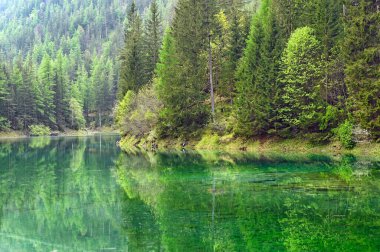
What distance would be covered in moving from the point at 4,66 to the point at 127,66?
52.8 meters

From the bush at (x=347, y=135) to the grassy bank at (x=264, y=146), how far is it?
0.38m

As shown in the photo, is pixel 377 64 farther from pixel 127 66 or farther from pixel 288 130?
pixel 127 66

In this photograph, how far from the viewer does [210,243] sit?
36.3 feet

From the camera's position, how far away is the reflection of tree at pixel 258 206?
1120 cm

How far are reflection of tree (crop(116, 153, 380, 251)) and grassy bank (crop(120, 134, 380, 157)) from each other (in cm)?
734

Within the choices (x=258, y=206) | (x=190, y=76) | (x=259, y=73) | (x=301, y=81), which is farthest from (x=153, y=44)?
Answer: (x=258, y=206)

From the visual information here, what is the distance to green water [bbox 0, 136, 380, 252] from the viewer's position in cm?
1137

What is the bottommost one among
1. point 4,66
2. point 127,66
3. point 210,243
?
point 210,243

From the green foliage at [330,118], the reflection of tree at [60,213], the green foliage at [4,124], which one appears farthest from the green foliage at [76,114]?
the reflection of tree at [60,213]

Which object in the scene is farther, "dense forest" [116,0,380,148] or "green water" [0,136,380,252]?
"dense forest" [116,0,380,148]

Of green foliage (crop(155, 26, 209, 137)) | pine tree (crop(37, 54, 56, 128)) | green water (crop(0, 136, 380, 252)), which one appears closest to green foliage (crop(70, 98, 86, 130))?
pine tree (crop(37, 54, 56, 128))

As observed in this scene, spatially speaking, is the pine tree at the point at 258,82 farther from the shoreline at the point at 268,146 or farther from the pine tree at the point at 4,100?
the pine tree at the point at 4,100

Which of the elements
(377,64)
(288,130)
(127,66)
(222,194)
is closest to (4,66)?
(127,66)

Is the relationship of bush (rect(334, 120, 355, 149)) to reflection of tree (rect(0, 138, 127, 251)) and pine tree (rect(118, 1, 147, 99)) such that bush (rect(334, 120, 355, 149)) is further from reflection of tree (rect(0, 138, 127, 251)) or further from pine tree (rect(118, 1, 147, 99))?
pine tree (rect(118, 1, 147, 99))
